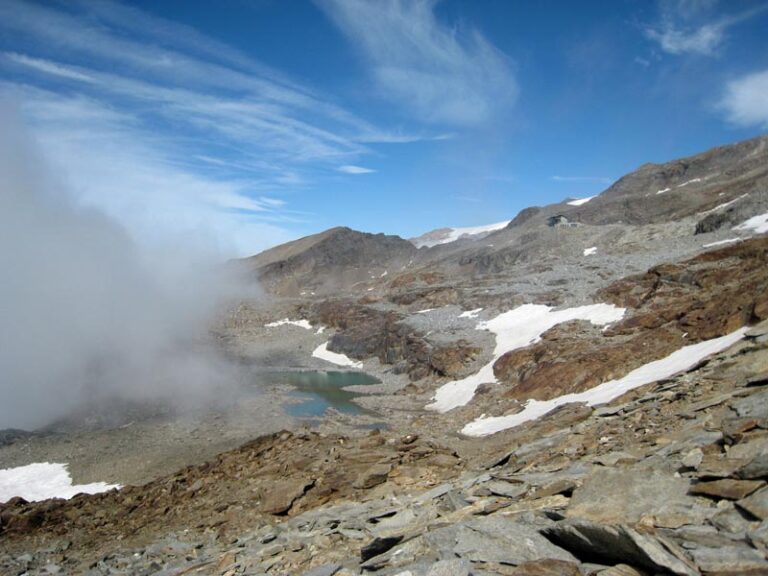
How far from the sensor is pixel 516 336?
53.5 metres

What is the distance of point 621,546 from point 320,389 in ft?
188

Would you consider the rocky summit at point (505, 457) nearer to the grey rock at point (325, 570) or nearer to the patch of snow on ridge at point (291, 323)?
the grey rock at point (325, 570)

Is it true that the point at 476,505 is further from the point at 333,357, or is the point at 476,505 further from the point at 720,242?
the point at 333,357

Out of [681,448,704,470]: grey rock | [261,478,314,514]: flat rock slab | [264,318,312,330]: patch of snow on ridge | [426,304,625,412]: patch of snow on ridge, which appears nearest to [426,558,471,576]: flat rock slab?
[681,448,704,470]: grey rock

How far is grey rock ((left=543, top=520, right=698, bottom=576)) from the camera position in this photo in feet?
19.0

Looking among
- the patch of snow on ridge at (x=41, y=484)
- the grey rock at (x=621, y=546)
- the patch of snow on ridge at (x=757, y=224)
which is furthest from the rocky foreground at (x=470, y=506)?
the patch of snow on ridge at (x=757, y=224)

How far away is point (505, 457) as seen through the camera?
676 inches

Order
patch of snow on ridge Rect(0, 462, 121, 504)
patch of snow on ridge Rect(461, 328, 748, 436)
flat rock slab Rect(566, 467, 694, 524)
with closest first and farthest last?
flat rock slab Rect(566, 467, 694, 524), patch of snow on ridge Rect(461, 328, 748, 436), patch of snow on ridge Rect(0, 462, 121, 504)

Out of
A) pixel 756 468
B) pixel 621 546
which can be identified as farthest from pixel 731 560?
pixel 756 468

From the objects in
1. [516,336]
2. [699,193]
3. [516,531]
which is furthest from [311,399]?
[699,193]

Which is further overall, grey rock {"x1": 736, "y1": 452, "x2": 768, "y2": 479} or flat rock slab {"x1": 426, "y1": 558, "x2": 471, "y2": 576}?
grey rock {"x1": 736, "y1": 452, "x2": 768, "y2": 479}

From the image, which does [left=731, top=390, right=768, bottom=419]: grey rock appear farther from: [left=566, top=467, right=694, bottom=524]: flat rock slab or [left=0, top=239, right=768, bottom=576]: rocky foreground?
[left=566, top=467, right=694, bottom=524]: flat rock slab

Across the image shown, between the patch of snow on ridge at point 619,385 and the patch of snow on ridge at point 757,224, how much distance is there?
1723 inches

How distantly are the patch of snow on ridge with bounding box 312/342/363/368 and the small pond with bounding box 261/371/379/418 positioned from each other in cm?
440
